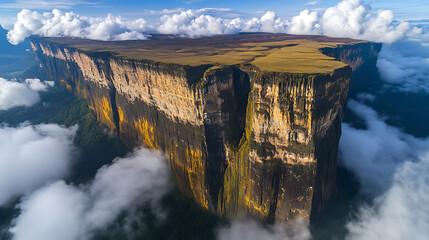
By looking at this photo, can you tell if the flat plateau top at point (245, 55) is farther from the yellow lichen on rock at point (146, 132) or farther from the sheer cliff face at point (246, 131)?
the yellow lichen on rock at point (146, 132)

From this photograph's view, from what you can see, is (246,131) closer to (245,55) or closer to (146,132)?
(245,55)

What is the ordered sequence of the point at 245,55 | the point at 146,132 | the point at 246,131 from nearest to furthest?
1. the point at 246,131
2. the point at 245,55
3. the point at 146,132

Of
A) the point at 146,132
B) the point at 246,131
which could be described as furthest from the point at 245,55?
the point at 146,132

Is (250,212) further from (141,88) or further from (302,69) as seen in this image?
(141,88)

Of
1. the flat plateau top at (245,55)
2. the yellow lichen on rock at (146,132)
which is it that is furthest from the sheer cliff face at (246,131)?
the flat plateau top at (245,55)

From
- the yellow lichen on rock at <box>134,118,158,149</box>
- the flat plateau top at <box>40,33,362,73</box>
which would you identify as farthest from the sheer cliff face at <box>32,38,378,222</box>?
the flat plateau top at <box>40,33,362,73</box>

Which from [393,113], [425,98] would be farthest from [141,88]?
[425,98]

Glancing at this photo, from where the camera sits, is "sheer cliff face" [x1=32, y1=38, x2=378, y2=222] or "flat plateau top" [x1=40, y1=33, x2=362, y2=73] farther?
"flat plateau top" [x1=40, y1=33, x2=362, y2=73]

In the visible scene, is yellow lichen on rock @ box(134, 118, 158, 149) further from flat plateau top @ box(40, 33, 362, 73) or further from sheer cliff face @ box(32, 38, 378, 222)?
flat plateau top @ box(40, 33, 362, 73)
